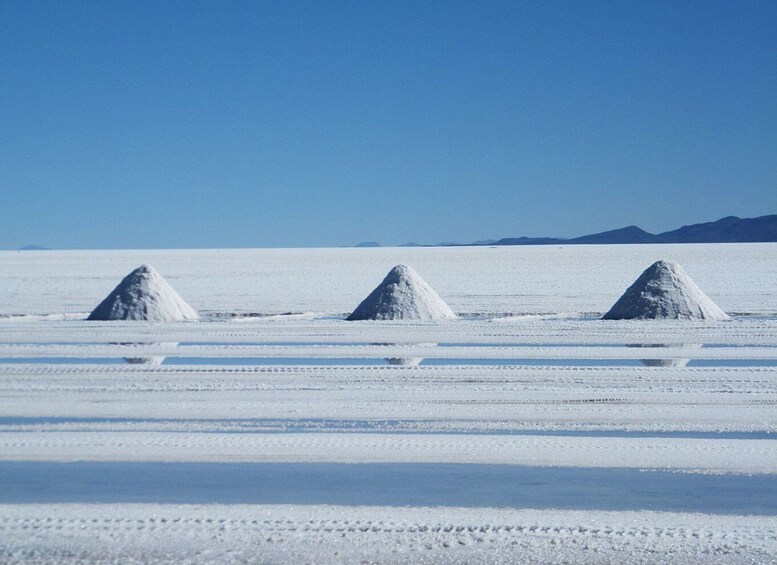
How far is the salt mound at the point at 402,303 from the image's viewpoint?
14.6 metres

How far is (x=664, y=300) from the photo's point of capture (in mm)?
14445

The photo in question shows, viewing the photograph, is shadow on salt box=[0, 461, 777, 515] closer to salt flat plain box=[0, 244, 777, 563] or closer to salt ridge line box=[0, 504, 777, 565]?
salt flat plain box=[0, 244, 777, 563]

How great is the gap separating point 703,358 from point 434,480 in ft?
18.4

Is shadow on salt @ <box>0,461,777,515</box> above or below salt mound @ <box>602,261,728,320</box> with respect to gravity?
below

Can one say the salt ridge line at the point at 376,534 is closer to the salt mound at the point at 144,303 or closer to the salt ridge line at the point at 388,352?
the salt ridge line at the point at 388,352

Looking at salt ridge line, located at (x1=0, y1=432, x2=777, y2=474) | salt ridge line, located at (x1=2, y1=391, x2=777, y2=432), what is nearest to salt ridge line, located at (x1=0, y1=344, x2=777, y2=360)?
salt ridge line, located at (x1=2, y1=391, x2=777, y2=432)

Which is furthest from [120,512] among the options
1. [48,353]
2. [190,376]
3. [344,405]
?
[48,353]

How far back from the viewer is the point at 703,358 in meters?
9.61

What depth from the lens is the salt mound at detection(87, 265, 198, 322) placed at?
1485 cm

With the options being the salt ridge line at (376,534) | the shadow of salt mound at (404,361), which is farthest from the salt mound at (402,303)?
the salt ridge line at (376,534)

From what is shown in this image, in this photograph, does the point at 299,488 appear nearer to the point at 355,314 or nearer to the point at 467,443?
the point at 467,443

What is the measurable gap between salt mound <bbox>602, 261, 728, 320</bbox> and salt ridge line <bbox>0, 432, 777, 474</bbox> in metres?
8.95

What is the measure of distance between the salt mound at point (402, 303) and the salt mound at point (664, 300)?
2543 mm

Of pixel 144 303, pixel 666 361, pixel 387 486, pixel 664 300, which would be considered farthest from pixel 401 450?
pixel 144 303
